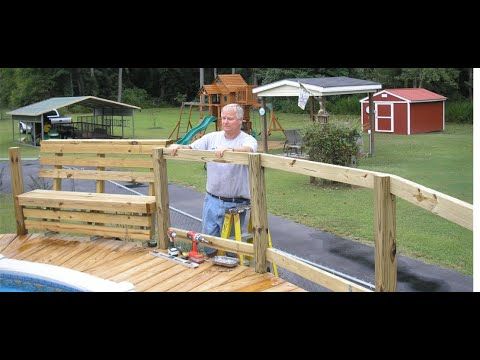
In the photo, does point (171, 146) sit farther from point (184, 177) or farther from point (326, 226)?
point (184, 177)

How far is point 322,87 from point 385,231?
1310cm

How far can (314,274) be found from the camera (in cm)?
336

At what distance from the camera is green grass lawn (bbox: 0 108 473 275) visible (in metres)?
6.71

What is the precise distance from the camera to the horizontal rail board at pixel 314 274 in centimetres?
309

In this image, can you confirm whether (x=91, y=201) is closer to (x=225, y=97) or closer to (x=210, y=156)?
(x=210, y=156)

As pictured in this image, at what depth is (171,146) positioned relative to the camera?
4.45 metres

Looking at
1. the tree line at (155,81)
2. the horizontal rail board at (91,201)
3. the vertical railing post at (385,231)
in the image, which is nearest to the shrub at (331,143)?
the horizontal rail board at (91,201)

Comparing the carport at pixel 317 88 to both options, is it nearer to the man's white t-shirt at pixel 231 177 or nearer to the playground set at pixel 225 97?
the playground set at pixel 225 97

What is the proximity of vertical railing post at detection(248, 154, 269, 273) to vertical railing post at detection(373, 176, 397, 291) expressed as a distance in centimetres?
95

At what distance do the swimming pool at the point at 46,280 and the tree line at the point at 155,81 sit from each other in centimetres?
2188

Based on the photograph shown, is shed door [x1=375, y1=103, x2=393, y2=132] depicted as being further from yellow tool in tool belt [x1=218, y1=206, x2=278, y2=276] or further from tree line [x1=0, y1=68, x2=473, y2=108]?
yellow tool in tool belt [x1=218, y1=206, x2=278, y2=276]

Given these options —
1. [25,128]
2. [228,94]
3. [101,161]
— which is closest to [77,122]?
[25,128]
